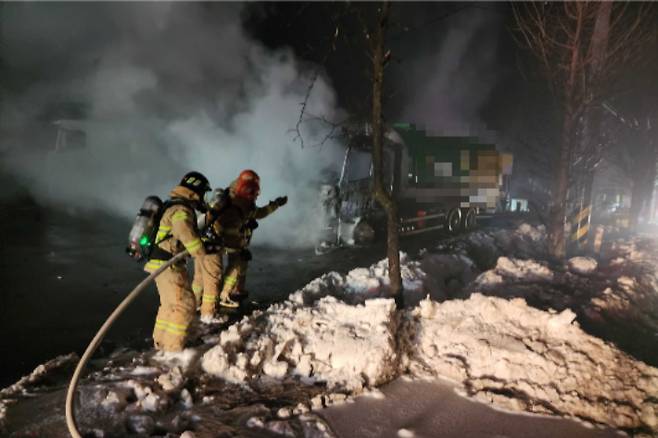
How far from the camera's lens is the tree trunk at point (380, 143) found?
4.31 meters

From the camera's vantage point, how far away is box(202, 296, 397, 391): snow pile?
3.40 m

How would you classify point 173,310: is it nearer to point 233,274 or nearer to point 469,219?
point 233,274

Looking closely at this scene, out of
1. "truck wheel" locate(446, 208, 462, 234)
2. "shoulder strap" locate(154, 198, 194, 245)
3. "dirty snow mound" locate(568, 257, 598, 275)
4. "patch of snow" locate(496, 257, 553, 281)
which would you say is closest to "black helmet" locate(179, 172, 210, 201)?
"shoulder strap" locate(154, 198, 194, 245)

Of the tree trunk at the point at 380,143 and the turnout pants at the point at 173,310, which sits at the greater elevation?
the tree trunk at the point at 380,143

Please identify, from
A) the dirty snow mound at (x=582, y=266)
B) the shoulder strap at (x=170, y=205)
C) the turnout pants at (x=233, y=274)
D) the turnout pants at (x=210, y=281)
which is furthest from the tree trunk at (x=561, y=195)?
the shoulder strap at (x=170, y=205)

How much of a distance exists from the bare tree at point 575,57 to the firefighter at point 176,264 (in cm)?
673

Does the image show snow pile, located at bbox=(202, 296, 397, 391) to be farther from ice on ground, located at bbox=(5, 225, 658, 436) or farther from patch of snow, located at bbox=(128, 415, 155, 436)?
patch of snow, located at bbox=(128, 415, 155, 436)

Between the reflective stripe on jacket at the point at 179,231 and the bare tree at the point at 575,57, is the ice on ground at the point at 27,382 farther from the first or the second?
Result: the bare tree at the point at 575,57

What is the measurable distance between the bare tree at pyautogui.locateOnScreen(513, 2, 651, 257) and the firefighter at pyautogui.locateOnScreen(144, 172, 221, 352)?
6726mm

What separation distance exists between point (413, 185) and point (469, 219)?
3040 mm

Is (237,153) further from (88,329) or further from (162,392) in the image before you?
(162,392)

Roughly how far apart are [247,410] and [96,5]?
1163 cm

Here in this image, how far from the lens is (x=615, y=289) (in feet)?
19.0

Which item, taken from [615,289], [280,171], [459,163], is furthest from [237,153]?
[615,289]
